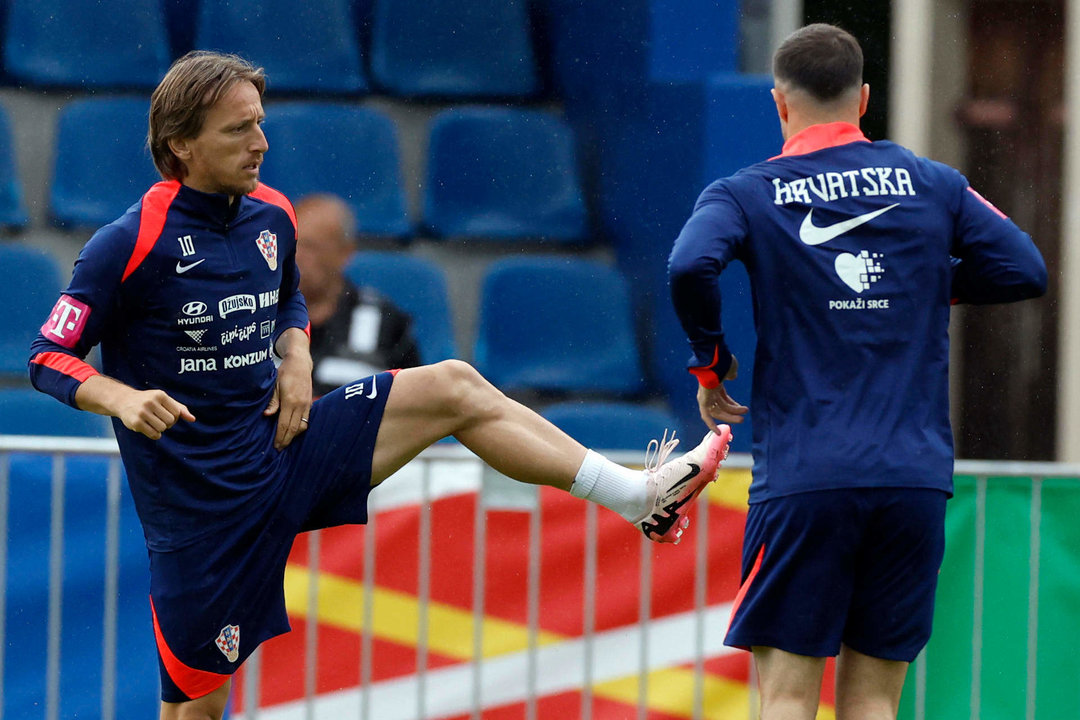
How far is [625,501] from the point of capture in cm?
332

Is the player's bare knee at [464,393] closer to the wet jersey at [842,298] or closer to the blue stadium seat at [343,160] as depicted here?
the wet jersey at [842,298]

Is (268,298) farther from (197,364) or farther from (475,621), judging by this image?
(475,621)

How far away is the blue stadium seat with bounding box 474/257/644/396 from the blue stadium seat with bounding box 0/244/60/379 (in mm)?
1970

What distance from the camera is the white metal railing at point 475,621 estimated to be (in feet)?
13.9

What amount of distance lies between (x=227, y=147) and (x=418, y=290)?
2976 millimetres

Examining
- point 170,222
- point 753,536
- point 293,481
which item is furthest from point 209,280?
point 753,536

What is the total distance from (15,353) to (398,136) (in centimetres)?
212

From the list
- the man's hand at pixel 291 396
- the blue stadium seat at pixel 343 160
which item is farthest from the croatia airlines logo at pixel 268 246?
the blue stadium seat at pixel 343 160

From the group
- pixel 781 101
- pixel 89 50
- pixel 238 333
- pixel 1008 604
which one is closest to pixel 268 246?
pixel 238 333

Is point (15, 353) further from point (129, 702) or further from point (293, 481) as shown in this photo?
point (293, 481)

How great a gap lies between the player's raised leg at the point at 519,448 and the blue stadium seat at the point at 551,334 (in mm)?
2753

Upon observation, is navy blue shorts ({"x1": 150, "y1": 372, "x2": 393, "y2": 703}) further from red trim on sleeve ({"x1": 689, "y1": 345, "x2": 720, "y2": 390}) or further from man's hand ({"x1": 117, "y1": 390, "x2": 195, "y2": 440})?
red trim on sleeve ({"x1": 689, "y1": 345, "x2": 720, "y2": 390})

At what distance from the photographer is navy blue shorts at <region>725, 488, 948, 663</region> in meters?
2.97

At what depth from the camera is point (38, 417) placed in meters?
Result: 5.68
